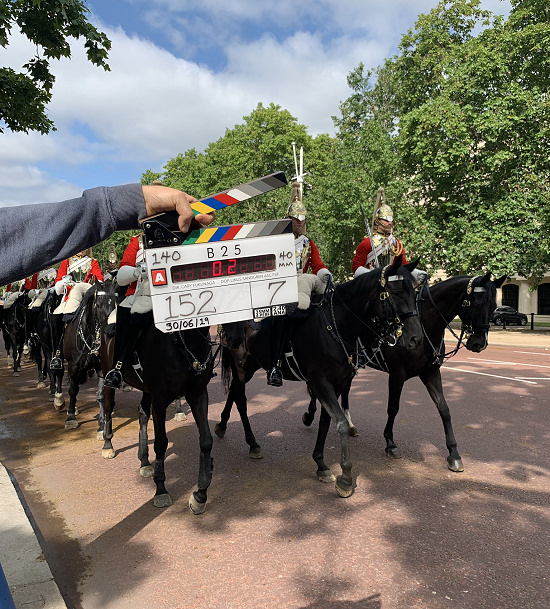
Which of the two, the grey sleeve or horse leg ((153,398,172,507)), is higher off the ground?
the grey sleeve

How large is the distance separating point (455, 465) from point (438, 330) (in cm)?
164

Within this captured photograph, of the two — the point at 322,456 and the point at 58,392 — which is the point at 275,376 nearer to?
the point at 322,456

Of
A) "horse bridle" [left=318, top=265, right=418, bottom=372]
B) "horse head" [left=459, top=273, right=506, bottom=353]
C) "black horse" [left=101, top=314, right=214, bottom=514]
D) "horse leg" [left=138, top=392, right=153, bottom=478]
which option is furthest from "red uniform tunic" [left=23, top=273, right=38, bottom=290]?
"horse head" [left=459, top=273, right=506, bottom=353]

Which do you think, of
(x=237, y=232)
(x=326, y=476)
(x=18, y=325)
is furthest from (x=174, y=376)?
(x=18, y=325)

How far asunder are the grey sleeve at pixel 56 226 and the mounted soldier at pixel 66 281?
776cm

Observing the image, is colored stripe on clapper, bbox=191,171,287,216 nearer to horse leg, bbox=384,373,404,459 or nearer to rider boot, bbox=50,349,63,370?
horse leg, bbox=384,373,404,459

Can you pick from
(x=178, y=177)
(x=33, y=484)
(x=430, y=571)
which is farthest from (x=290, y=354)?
(x=178, y=177)

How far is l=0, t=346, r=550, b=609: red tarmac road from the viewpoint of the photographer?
3.61 metres

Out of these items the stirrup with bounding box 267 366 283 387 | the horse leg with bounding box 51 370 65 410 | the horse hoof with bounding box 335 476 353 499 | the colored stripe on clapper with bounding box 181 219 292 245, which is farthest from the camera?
the horse leg with bounding box 51 370 65 410

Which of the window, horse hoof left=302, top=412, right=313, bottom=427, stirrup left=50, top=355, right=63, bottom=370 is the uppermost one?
stirrup left=50, top=355, right=63, bottom=370

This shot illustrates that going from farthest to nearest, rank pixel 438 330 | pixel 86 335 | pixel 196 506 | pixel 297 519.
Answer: pixel 86 335
pixel 438 330
pixel 196 506
pixel 297 519

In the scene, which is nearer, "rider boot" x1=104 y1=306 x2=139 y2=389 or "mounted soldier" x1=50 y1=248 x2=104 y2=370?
"rider boot" x1=104 y1=306 x2=139 y2=389

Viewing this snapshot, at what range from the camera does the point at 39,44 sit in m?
9.31

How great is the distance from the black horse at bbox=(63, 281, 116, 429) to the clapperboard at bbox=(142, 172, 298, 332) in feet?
15.4
